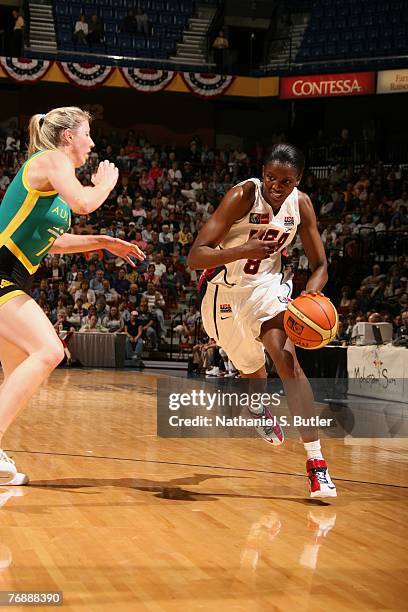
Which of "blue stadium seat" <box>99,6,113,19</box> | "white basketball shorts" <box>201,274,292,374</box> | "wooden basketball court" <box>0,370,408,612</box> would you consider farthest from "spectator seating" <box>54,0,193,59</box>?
"white basketball shorts" <box>201,274,292,374</box>

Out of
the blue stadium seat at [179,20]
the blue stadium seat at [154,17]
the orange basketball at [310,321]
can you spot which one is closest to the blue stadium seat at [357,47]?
the blue stadium seat at [179,20]

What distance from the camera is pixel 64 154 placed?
4.74 meters

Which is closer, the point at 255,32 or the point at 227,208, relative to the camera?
the point at 227,208

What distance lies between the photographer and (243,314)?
549 centimetres

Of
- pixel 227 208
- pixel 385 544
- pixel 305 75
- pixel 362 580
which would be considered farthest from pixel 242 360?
pixel 305 75

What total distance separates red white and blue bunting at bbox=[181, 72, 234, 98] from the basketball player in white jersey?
1703 cm

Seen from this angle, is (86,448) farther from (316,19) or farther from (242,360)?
(316,19)

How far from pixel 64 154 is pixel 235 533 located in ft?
7.12

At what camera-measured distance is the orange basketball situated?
5027 millimetres

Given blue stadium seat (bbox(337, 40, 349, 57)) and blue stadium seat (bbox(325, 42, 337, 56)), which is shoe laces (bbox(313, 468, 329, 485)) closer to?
blue stadium seat (bbox(337, 40, 349, 57))

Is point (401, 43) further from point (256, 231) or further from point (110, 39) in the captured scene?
point (256, 231)

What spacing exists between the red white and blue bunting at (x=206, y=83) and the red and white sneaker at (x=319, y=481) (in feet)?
59.5

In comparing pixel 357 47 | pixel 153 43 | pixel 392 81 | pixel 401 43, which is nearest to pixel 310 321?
pixel 392 81

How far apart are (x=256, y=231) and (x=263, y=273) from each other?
0.29 m
